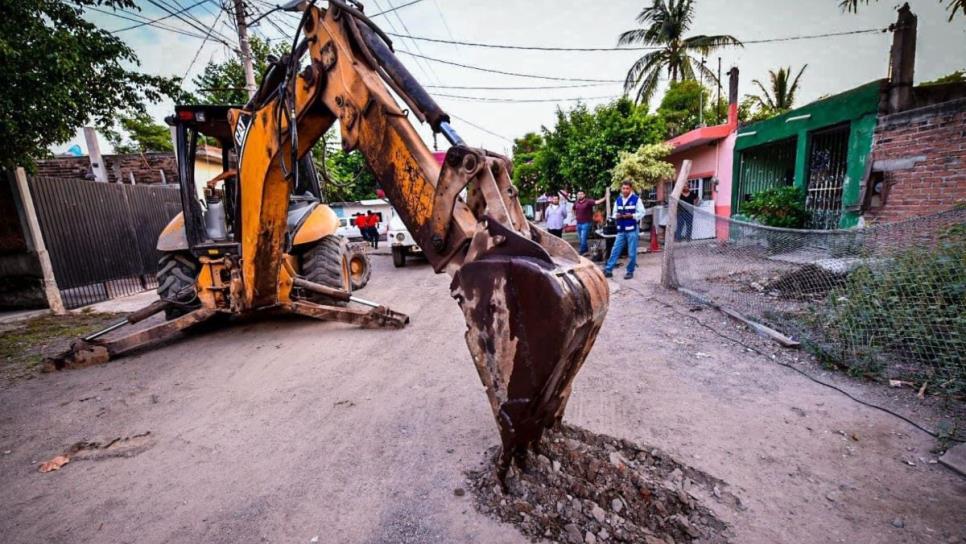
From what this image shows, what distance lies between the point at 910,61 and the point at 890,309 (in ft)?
21.3

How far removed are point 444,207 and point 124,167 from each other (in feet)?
57.1

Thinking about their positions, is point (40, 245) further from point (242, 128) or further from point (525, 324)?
point (525, 324)

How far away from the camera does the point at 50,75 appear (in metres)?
5.03

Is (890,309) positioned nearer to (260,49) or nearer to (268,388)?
(268,388)

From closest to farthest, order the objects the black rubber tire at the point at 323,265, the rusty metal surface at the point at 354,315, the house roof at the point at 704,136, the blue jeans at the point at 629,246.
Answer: the rusty metal surface at the point at 354,315
the black rubber tire at the point at 323,265
the blue jeans at the point at 629,246
the house roof at the point at 704,136

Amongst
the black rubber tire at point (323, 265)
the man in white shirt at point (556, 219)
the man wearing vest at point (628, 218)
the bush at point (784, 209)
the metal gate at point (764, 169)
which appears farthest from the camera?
the man in white shirt at point (556, 219)

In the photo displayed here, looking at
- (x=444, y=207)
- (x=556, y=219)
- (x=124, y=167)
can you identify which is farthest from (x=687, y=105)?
(x=444, y=207)

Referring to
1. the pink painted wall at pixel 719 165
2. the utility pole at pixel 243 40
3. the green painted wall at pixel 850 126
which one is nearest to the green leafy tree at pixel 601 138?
the pink painted wall at pixel 719 165

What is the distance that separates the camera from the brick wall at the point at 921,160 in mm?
5934

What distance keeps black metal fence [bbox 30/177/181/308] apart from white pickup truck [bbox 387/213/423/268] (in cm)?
540

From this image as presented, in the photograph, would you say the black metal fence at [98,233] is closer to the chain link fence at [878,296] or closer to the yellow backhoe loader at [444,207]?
the yellow backhoe loader at [444,207]

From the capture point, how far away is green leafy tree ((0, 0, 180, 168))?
4.78 metres

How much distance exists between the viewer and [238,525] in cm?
188

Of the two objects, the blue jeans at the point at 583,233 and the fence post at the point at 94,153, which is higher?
the fence post at the point at 94,153
